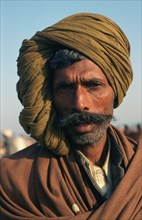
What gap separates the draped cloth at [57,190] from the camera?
2961mm

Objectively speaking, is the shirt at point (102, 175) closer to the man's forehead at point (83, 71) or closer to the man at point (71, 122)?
the man at point (71, 122)

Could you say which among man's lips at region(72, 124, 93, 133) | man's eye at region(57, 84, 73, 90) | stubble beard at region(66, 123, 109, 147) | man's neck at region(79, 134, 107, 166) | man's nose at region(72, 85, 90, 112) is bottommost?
man's neck at region(79, 134, 107, 166)

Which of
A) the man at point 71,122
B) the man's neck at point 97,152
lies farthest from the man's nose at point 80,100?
the man's neck at point 97,152

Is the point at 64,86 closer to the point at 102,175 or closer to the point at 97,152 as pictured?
the point at 97,152

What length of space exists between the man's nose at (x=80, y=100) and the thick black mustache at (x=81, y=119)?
0.03 metres

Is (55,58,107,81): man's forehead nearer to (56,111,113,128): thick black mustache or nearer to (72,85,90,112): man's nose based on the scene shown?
(72,85,90,112): man's nose

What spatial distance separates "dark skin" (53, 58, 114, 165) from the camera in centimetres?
307

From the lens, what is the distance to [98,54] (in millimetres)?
3090

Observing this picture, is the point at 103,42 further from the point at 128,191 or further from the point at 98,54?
the point at 128,191

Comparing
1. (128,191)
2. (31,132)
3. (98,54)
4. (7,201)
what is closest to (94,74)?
(98,54)

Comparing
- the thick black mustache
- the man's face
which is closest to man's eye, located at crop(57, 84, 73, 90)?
the man's face

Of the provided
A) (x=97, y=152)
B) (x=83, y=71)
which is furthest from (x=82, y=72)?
(x=97, y=152)

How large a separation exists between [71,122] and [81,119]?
0.07 metres

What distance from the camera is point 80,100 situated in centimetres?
303
